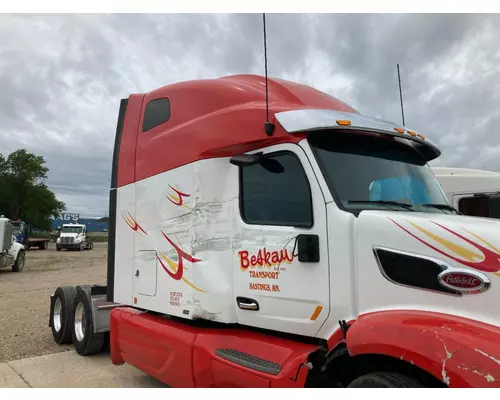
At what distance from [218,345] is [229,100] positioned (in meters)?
2.29

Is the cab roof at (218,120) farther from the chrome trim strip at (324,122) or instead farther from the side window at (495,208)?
the side window at (495,208)

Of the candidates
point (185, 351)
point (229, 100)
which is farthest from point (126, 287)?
point (229, 100)

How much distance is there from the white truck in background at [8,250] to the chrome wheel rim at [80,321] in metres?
14.5

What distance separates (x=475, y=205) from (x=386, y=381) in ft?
24.6

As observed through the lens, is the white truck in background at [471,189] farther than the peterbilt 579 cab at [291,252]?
Yes

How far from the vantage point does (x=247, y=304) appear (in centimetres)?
384

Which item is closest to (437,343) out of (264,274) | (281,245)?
(281,245)

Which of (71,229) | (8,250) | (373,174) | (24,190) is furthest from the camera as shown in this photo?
(24,190)

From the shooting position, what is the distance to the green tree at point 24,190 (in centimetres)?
6538

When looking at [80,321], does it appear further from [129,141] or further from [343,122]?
[343,122]

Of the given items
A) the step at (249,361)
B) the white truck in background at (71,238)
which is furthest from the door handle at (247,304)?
the white truck in background at (71,238)

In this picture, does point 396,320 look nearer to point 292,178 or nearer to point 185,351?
point 292,178

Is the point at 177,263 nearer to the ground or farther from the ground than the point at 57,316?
farther from the ground

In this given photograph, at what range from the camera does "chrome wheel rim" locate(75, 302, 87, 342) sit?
6773 mm
